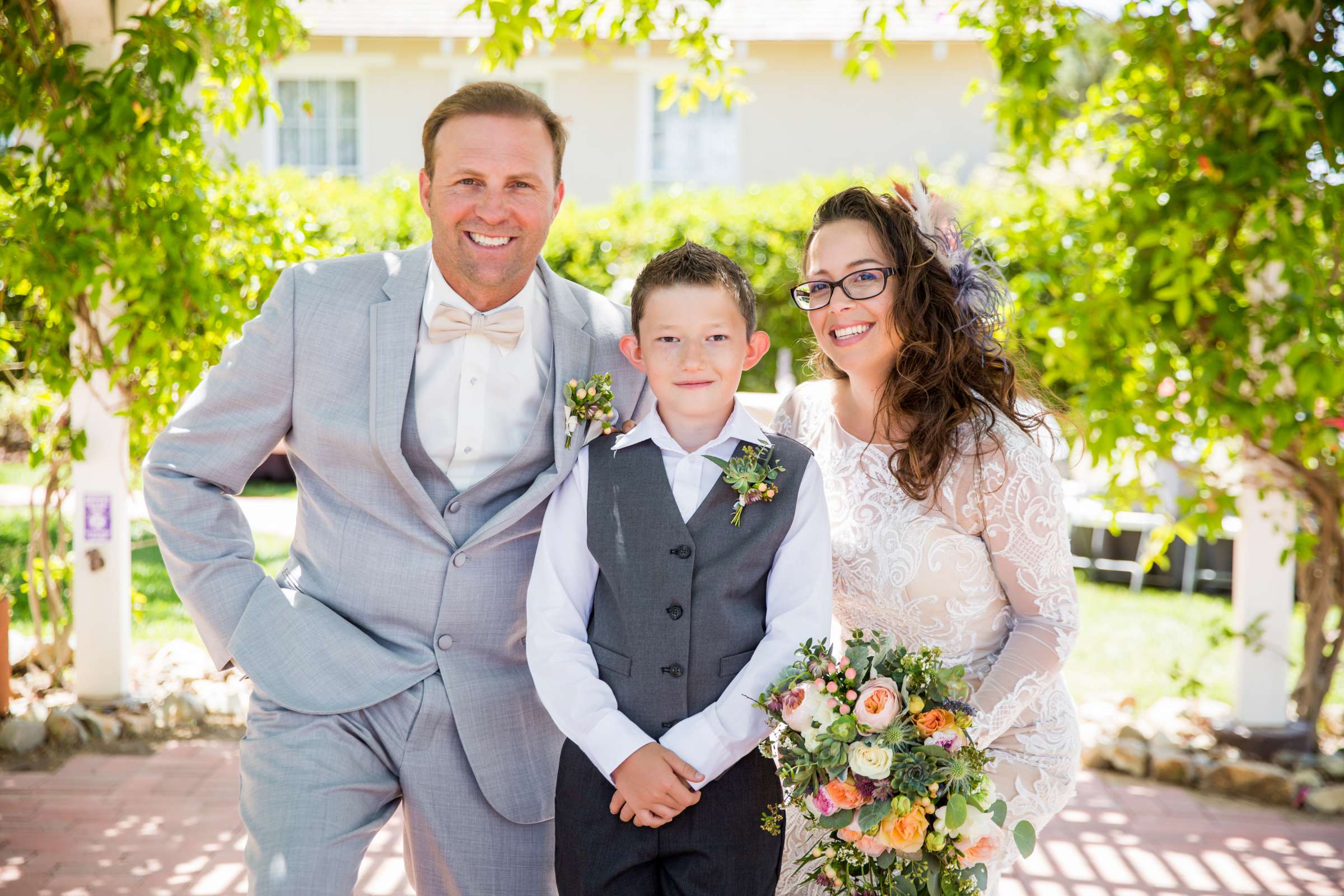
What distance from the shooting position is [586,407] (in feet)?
8.58

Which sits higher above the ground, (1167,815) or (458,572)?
(458,572)

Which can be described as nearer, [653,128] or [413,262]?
[413,262]

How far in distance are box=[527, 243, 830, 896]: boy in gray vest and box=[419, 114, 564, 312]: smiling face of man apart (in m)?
0.34

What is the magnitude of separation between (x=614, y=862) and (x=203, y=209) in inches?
133

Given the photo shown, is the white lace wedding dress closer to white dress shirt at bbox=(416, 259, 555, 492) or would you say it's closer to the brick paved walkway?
white dress shirt at bbox=(416, 259, 555, 492)

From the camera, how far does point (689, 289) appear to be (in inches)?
97.6

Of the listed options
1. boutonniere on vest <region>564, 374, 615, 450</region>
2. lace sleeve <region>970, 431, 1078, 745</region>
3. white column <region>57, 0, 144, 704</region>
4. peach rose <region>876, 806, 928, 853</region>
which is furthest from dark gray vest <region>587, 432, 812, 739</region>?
white column <region>57, 0, 144, 704</region>

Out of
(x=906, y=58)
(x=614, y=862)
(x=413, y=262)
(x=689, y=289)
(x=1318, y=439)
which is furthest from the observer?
(x=906, y=58)

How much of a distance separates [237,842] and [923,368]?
3040mm

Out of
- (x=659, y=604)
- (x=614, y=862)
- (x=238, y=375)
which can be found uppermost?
(x=238, y=375)

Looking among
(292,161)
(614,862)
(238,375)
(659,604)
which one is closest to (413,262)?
(238,375)

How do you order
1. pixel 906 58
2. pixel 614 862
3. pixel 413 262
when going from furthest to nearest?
pixel 906 58 < pixel 413 262 < pixel 614 862

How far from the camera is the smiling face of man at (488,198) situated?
2.64 m

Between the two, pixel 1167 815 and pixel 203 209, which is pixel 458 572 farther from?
pixel 1167 815
